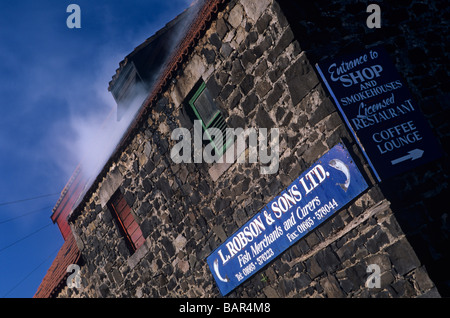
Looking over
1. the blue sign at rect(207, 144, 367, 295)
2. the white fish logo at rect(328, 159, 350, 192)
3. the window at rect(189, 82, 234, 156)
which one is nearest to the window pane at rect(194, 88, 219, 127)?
the window at rect(189, 82, 234, 156)

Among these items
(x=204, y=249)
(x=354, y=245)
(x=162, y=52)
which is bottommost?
(x=354, y=245)

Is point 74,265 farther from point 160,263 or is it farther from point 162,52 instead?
point 162,52

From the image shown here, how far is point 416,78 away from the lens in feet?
17.1

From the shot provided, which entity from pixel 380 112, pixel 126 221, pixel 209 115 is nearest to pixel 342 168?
pixel 380 112

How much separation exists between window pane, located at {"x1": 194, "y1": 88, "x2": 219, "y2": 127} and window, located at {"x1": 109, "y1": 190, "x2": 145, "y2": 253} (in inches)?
115

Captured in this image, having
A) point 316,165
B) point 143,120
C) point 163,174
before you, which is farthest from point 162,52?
point 316,165

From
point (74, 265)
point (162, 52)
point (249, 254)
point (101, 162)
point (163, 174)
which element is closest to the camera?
point (249, 254)

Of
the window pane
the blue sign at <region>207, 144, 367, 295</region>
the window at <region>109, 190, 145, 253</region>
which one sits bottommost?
the blue sign at <region>207, 144, 367, 295</region>

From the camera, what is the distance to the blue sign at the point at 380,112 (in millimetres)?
4629

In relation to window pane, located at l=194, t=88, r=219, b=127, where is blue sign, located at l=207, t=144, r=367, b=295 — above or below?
below

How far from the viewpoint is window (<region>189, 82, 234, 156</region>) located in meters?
6.37

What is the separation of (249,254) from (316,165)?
1835 millimetres

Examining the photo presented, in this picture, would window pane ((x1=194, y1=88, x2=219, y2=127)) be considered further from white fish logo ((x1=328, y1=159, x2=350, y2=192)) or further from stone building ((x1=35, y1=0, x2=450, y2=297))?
white fish logo ((x1=328, y1=159, x2=350, y2=192))

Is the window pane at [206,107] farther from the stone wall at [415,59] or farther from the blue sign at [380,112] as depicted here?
the blue sign at [380,112]
